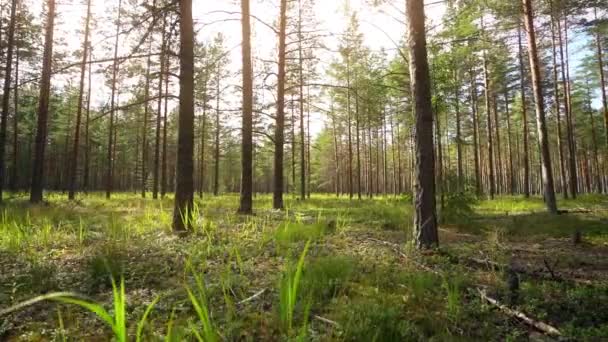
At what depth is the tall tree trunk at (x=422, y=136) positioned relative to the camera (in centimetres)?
573

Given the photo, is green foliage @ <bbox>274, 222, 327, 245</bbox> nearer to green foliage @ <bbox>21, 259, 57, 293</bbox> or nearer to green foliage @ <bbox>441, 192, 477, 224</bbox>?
green foliage @ <bbox>21, 259, 57, 293</bbox>

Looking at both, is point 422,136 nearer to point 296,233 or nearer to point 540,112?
point 296,233

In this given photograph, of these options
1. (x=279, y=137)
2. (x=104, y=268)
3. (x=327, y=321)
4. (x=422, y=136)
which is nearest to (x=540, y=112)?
(x=422, y=136)

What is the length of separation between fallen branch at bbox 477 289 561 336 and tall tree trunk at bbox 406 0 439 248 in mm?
2198

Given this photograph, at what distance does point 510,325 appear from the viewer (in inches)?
120

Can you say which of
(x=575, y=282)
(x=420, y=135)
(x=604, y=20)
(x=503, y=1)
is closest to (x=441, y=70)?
(x=503, y=1)

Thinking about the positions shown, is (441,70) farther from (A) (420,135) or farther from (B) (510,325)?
(B) (510,325)

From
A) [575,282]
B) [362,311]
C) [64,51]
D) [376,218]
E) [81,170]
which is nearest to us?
[362,311]

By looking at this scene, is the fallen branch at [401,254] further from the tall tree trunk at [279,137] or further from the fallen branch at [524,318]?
the tall tree trunk at [279,137]

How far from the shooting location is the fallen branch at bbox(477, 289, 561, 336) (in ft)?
9.28

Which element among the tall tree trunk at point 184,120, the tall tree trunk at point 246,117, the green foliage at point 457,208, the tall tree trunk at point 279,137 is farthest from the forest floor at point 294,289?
the tall tree trunk at point 279,137

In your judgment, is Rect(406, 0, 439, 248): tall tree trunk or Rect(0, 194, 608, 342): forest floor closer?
Rect(0, 194, 608, 342): forest floor

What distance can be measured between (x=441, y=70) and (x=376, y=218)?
5396mm

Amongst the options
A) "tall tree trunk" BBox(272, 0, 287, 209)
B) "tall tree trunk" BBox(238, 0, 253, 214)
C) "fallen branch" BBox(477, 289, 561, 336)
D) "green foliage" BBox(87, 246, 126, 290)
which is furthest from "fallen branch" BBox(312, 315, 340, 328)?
"tall tree trunk" BBox(272, 0, 287, 209)
